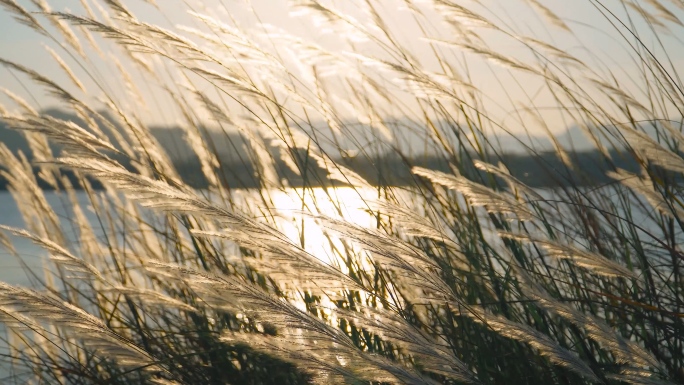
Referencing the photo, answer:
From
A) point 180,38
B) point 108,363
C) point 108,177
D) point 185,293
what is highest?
point 180,38

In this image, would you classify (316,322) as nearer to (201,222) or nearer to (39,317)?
(39,317)

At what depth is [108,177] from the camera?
130 centimetres

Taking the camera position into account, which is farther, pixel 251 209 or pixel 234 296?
pixel 251 209

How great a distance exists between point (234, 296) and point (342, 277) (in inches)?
6.7

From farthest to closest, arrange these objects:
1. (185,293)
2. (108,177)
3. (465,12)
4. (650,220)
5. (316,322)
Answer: (650,220) < (185,293) < (465,12) < (108,177) < (316,322)

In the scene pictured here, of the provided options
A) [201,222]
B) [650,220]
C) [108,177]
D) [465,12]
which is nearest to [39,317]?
Result: [108,177]

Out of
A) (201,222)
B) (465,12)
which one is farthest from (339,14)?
(201,222)

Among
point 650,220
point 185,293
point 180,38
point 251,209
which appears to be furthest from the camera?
point 251,209

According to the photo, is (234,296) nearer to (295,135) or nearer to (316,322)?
(316,322)

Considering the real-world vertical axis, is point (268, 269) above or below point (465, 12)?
below

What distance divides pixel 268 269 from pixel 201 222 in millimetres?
1152

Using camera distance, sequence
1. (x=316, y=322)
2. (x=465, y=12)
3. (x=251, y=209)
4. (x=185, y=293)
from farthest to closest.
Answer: (x=251, y=209) < (x=185, y=293) < (x=465, y=12) < (x=316, y=322)

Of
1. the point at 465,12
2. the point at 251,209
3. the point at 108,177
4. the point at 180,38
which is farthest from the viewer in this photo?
the point at 251,209

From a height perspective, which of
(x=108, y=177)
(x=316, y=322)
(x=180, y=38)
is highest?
(x=180, y=38)
